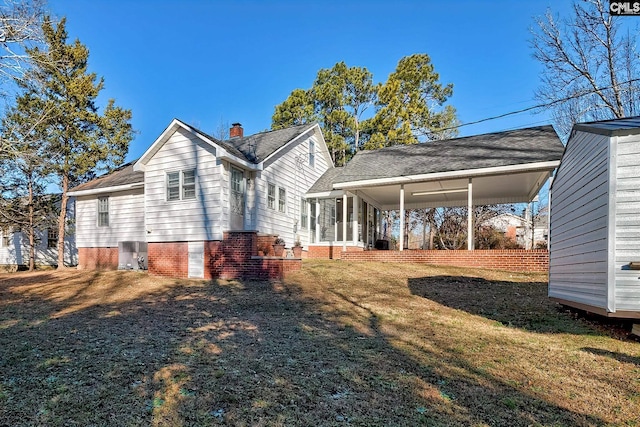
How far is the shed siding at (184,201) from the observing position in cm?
1185

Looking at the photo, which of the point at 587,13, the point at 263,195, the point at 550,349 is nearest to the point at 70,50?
the point at 263,195

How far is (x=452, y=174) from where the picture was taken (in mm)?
13000

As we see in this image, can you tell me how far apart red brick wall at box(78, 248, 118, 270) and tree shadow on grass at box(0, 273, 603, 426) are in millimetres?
9146

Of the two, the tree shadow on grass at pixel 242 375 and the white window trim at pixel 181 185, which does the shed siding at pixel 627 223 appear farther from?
the white window trim at pixel 181 185

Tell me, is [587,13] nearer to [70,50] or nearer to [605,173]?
[605,173]

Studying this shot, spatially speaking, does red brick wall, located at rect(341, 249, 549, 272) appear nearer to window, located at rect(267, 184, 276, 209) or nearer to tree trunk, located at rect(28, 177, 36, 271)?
window, located at rect(267, 184, 276, 209)

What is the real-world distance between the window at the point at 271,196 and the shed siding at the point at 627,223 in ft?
34.9

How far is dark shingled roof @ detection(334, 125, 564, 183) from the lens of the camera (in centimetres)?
1244

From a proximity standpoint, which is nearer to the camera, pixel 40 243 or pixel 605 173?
pixel 605 173

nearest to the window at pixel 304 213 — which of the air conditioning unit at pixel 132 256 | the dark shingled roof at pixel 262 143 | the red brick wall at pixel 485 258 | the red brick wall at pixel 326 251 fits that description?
the red brick wall at pixel 326 251

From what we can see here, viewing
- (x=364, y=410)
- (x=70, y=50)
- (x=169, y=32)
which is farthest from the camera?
(x=169, y=32)

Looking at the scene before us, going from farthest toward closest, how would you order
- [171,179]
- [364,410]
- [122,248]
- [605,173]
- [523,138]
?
[122,248] < [523,138] < [171,179] < [605,173] < [364,410]

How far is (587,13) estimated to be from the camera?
695 inches

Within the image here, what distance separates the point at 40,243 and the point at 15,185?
4.38m
